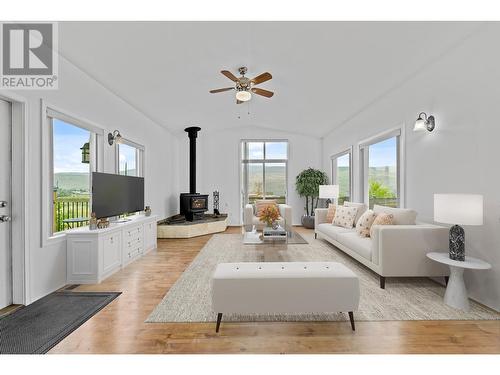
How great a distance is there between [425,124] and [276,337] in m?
3.25

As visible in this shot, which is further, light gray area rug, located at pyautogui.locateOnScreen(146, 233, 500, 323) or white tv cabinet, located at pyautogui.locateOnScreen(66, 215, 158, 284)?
white tv cabinet, located at pyautogui.locateOnScreen(66, 215, 158, 284)

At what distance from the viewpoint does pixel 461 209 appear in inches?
88.8

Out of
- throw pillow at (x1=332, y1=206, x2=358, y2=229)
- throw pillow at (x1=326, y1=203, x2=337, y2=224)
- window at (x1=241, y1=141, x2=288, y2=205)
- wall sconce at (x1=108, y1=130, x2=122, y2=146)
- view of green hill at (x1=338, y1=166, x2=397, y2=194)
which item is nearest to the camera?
wall sconce at (x1=108, y1=130, x2=122, y2=146)

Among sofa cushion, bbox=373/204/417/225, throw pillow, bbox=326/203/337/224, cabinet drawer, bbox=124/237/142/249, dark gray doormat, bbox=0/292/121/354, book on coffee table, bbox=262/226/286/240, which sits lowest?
dark gray doormat, bbox=0/292/121/354

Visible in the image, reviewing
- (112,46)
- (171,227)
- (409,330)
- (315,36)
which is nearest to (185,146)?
(171,227)

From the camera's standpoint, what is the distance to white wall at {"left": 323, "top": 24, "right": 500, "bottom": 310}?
7.85ft

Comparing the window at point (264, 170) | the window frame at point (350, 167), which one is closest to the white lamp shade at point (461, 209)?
the window frame at point (350, 167)

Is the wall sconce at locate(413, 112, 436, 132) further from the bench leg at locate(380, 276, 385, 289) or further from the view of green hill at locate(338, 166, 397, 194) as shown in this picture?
the bench leg at locate(380, 276, 385, 289)

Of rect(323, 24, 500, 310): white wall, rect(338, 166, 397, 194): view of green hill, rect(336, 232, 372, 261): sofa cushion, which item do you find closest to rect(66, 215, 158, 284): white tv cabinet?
rect(336, 232, 372, 261): sofa cushion

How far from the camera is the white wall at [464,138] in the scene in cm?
239

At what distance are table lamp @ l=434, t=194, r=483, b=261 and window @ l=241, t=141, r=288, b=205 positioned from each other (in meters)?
5.42

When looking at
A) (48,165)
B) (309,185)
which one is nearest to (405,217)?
(309,185)

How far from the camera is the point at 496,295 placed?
2.35 metres
